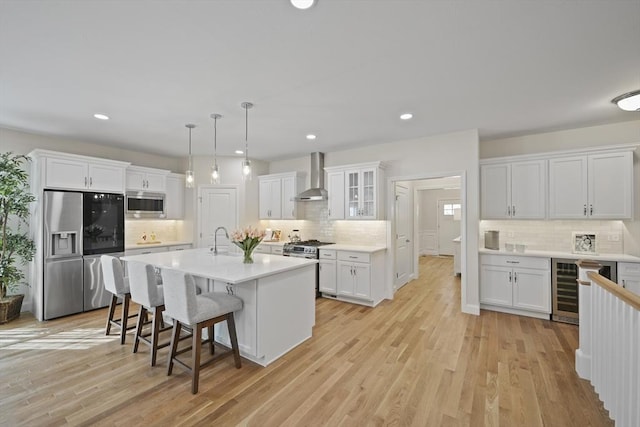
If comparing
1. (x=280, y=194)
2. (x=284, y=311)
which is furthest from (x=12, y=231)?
(x=284, y=311)

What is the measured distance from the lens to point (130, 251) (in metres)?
5.02

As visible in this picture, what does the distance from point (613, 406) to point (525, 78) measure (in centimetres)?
268

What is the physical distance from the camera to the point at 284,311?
304cm

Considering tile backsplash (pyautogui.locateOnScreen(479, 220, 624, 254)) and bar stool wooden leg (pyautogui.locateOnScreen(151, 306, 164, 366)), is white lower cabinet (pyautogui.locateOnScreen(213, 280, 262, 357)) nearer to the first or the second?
bar stool wooden leg (pyautogui.locateOnScreen(151, 306, 164, 366))

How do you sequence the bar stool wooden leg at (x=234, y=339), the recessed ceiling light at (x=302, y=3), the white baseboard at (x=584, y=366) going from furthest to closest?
the bar stool wooden leg at (x=234, y=339)
the white baseboard at (x=584, y=366)
the recessed ceiling light at (x=302, y=3)

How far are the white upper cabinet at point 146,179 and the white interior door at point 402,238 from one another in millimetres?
4579

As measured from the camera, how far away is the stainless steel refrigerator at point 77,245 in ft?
13.2

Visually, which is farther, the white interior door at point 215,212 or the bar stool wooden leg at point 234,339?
the white interior door at point 215,212

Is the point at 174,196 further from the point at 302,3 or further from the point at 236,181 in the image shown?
the point at 302,3

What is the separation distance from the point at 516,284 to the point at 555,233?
1.05 m

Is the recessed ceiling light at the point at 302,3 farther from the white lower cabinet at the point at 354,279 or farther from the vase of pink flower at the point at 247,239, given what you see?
the white lower cabinet at the point at 354,279

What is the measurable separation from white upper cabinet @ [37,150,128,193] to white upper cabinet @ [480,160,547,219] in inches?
237

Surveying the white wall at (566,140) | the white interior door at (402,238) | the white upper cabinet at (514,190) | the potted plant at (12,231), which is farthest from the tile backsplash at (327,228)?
the potted plant at (12,231)

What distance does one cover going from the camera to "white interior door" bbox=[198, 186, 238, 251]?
19.7 ft
